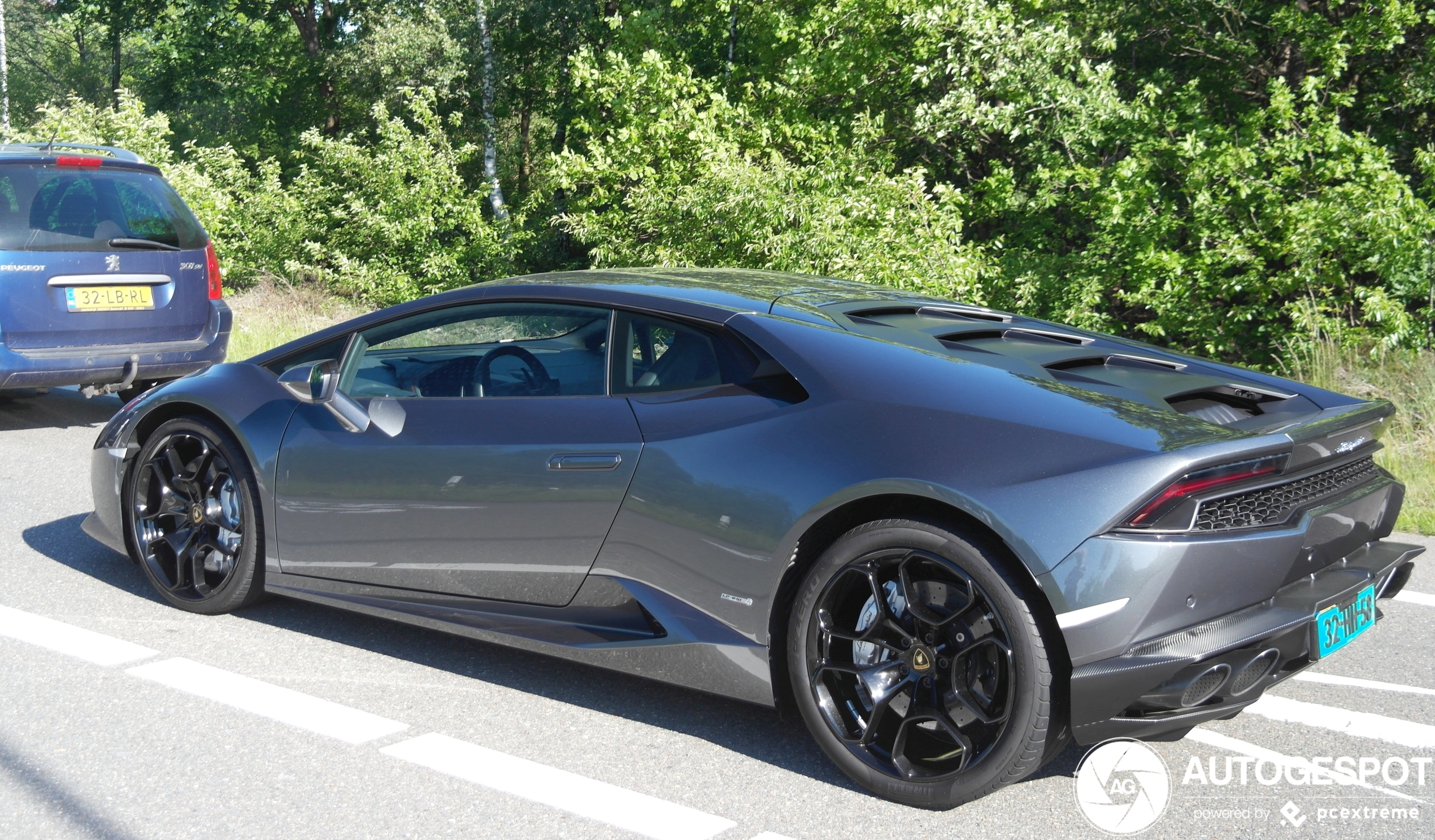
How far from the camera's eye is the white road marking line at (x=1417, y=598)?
15.2 ft

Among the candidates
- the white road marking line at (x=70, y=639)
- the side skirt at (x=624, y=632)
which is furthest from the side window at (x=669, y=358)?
the white road marking line at (x=70, y=639)

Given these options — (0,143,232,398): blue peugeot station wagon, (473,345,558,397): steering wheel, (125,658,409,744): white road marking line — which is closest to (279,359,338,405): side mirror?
(473,345,558,397): steering wheel

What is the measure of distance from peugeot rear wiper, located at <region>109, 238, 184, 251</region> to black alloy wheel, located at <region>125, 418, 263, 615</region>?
12.2 feet

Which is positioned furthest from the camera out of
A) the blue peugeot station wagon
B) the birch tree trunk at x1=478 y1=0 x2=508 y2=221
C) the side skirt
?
the birch tree trunk at x1=478 y1=0 x2=508 y2=221

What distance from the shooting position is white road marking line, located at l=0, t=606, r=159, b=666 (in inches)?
159

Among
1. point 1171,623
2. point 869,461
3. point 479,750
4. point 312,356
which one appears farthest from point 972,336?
point 312,356

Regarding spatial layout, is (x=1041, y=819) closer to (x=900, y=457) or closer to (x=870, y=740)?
(x=870, y=740)

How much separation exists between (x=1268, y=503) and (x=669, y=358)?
1.67 meters

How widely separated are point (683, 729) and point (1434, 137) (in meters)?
14.0

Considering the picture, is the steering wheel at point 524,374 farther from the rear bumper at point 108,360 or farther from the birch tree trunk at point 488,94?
the birch tree trunk at point 488,94

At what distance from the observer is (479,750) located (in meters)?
3.35

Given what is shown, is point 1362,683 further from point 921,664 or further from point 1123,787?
point 921,664

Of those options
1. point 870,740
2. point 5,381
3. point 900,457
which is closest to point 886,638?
point 870,740

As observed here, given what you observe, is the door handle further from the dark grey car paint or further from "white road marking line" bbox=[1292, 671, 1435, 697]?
"white road marking line" bbox=[1292, 671, 1435, 697]
